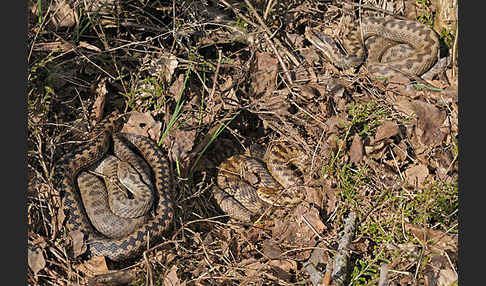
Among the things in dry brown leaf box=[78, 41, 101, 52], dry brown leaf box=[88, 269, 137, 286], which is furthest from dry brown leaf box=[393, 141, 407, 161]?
dry brown leaf box=[78, 41, 101, 52]

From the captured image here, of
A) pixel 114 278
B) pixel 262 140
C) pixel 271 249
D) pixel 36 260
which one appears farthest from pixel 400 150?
pixel 36 260

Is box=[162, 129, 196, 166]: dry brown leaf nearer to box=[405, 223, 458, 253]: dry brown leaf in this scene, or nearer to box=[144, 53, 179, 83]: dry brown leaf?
box=[144, 53, 179, 83]: dry brown leaf

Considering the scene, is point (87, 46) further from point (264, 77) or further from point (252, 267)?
point (252, 267)

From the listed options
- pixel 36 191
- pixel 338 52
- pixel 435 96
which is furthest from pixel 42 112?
pixel 435 96

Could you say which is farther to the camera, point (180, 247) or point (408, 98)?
point (408, 98)

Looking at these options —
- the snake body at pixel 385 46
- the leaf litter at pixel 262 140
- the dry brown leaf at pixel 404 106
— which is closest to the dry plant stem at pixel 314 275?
the leaf litter at pixel 262 140

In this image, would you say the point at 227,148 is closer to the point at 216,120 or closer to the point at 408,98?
the point at 216,120

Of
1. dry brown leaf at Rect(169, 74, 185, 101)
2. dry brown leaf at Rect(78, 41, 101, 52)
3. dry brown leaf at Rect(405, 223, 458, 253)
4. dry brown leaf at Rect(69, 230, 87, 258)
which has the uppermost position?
dry brown leaf at Rect(78, 41, 101, 52)
